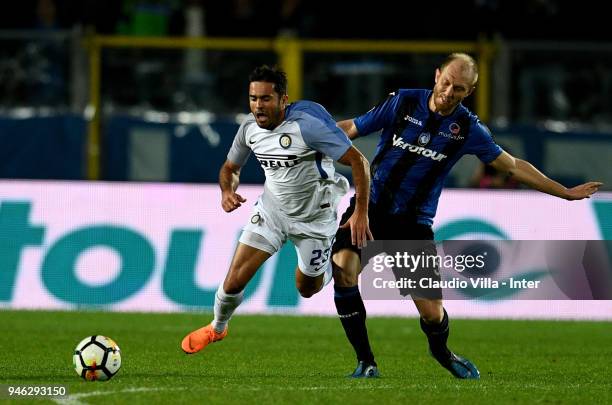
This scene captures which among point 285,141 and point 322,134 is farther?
point 285,141

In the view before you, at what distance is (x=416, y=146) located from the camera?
344 inches

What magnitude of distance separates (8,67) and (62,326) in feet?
18.1

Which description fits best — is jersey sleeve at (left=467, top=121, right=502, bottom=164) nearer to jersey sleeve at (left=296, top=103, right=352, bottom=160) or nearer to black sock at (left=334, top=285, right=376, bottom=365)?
jersey sleeve at (left=296, top=103, right=352, bottom=160)

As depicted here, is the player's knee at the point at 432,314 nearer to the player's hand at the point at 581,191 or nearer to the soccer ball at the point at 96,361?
the player's hand at the point at 581,191

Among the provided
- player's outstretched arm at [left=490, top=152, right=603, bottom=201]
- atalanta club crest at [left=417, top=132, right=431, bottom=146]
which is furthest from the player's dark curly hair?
player's outstretched arm at [left=490, top=152, right=603, bottom=201]

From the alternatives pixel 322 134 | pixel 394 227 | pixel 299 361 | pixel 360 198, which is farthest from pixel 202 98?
pixel 360 198

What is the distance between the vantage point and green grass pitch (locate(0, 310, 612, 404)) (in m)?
7.61

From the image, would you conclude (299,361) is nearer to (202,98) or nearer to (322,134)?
(322,134)

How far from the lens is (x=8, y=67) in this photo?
16.8 metres

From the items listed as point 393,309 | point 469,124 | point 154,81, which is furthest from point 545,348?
point 154,81

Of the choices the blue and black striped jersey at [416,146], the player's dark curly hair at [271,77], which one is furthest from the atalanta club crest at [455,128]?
the player's dark curly hair at [271,77]

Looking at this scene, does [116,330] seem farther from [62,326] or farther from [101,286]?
[101,286]

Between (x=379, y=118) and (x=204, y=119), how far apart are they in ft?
28.2

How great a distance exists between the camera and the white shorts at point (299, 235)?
8.95 metres
